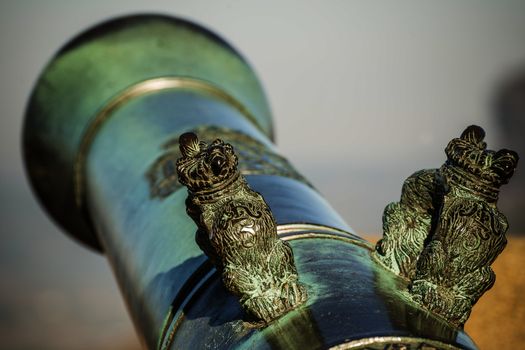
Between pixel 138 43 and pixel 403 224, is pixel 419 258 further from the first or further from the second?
pixel 138 43

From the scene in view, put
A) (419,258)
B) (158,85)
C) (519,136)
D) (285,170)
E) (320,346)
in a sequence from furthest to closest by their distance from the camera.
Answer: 1. (519,136)
2. (158,85)
3. (285,170)
4. (419,258)
5. (320,346)

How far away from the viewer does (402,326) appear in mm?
2994

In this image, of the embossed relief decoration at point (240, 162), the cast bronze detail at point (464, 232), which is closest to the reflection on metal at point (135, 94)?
the embossed relief decoration at point (240, 162)

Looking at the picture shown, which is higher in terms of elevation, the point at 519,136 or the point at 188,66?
the point at 188,66

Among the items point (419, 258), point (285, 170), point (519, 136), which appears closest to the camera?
point (419, 258)

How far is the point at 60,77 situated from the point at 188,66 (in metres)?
0.99

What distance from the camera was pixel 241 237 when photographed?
3145 mm

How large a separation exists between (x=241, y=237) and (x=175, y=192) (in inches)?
65.9

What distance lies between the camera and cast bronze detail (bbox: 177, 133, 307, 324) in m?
3.15

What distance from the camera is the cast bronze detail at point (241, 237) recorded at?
10.3ft

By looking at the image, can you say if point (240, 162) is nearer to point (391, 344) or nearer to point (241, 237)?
point (241, 237)

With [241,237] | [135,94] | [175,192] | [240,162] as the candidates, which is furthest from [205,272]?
[135,94]

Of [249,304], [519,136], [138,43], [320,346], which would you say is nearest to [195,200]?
[249,304]

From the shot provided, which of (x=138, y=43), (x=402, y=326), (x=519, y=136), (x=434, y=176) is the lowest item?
(x=519, y=136)
